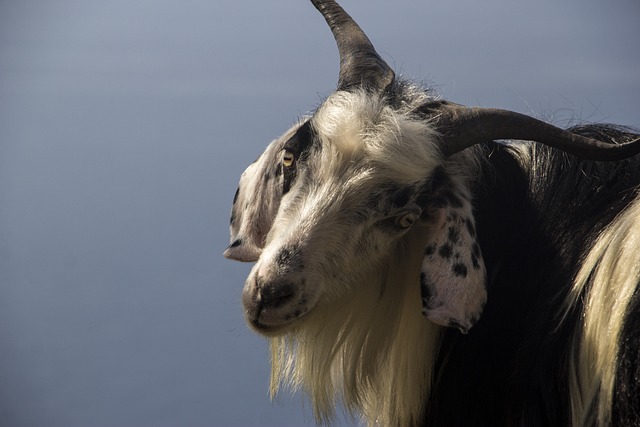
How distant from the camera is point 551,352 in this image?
9.99 ft

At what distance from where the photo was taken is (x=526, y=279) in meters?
3.24

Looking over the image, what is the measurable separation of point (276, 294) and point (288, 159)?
49cm

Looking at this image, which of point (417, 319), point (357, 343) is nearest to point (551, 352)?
point (417, 319)

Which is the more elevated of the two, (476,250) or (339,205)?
(339,205)

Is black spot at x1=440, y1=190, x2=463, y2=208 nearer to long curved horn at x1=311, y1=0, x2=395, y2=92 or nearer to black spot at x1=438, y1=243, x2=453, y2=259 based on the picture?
black spot at x1=438, y1=243, x2=453, y2=259

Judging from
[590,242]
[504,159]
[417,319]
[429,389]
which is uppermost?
[504,159]

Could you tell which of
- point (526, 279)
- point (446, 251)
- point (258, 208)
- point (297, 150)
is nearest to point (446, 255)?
point (446, 251)

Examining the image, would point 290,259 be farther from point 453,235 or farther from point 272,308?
point 453,235

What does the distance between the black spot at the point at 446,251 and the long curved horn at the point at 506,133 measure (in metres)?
0.30

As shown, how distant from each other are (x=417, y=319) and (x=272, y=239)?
52 cm

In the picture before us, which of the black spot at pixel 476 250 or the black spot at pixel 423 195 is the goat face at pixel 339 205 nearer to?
the black spot at pixel 423 195

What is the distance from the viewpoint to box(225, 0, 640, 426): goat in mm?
2988

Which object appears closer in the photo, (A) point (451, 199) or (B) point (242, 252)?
(A) point (451, 199)

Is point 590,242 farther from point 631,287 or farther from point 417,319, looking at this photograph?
point 417,319
